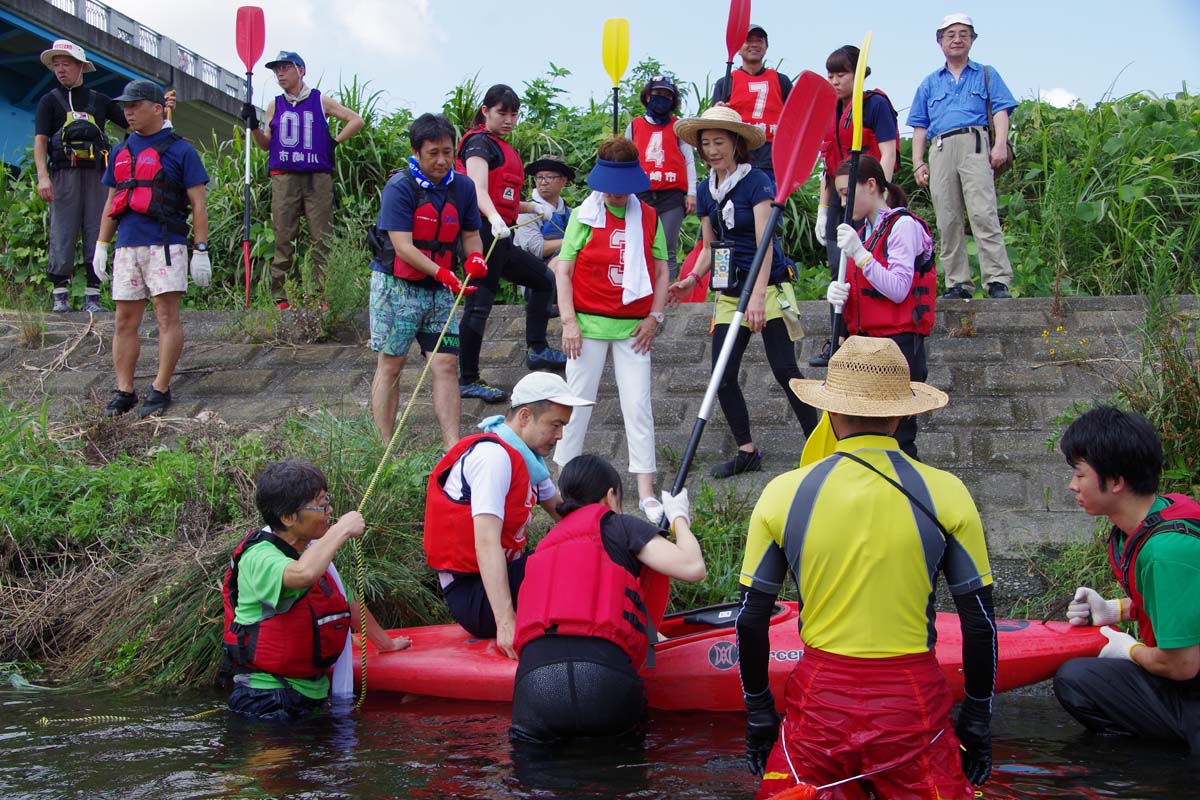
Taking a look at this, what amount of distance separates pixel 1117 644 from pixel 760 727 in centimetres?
165

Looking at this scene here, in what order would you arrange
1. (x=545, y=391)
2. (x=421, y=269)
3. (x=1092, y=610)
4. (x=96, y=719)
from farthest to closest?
(x=421, y=269), (x=545, y=391), (x=96, y=719), (x=1092, y=610)

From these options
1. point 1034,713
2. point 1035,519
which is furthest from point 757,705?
point 1035,519

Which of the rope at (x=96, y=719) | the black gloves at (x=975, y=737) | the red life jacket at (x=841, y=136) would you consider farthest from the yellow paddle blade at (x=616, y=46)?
the black gloves at (x=975, y=737)

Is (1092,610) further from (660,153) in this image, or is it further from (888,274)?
(660,153)

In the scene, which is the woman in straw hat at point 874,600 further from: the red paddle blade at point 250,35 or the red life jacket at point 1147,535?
the red paddle blade at point 250,35

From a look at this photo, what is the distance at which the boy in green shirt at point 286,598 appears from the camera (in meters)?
4.22

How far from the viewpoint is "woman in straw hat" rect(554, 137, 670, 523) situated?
18.6 ft

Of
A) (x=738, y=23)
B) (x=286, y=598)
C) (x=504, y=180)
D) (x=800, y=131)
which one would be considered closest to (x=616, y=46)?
(x=738, y=23)

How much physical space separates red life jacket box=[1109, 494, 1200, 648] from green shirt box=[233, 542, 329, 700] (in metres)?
2.80

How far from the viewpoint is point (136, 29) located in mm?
22188

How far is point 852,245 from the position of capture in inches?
196

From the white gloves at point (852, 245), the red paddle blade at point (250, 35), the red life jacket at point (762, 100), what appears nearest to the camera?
the white gloves at point (852, 245)

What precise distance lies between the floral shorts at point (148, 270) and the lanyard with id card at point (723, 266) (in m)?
3.49

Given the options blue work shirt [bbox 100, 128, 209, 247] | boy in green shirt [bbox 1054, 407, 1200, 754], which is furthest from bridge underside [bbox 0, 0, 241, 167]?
boy in green shirt [bbox 1054, 407, 1200, 754]
